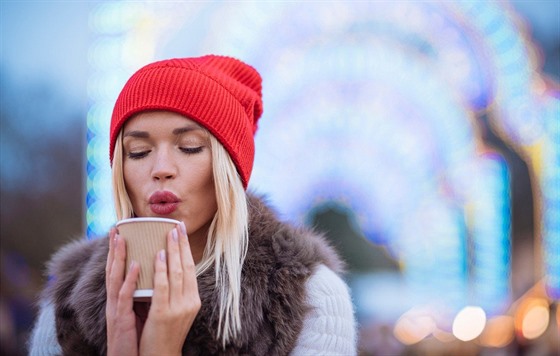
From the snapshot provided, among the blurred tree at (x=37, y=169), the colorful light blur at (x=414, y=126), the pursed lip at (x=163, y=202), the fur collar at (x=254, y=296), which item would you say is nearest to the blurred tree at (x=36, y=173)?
the blurred tree at (x=37, y=169)

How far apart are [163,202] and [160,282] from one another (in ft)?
0.85

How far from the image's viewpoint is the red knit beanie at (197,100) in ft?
5.32

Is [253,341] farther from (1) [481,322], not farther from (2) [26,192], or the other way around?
(2) [26,192]

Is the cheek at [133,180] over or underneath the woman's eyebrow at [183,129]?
underneath

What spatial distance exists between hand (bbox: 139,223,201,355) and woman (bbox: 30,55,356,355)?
0.01 m

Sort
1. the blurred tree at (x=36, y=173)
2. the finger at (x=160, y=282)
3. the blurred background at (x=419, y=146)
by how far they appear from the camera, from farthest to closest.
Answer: the blurred tree at (x=36, y=173) < the blurred background at (x=419, y=146) < the finger at (x=160, y=282)

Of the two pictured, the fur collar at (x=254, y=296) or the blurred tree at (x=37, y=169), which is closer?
the fur collar at (x=254, y=296)

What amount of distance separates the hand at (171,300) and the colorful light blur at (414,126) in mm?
4118

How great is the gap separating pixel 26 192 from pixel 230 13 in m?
4.18

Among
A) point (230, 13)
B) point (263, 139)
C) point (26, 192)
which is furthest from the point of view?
point (26, 192)

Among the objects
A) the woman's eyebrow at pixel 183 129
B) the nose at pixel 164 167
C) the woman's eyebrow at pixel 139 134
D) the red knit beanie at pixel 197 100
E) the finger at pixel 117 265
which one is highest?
the red knit beanie at pixel 197 100

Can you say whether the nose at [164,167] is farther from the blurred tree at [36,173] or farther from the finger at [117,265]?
the blurred tree at [36,173]

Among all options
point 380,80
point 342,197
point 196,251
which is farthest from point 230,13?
point 196,251

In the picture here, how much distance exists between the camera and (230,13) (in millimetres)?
5285
